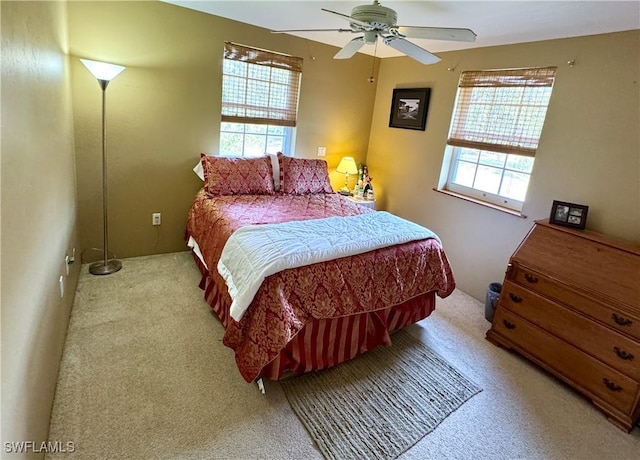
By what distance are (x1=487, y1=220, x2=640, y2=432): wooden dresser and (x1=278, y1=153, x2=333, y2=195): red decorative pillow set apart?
6.35 feet

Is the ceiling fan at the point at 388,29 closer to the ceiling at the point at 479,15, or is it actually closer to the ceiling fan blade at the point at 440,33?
the ceiling fan blade at the point at 440,33

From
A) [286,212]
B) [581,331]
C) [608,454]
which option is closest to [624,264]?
[581,331]

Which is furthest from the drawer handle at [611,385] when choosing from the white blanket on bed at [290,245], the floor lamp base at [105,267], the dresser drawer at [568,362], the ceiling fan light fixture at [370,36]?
the floor lamp base at [105,267]

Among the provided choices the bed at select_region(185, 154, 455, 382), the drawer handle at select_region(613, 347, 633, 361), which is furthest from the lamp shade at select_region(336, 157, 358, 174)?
the drawer handle at select_region(613, 347, 633, 361)

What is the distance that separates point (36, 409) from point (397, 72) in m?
4.19

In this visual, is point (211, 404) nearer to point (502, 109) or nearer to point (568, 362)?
point (568, 362)

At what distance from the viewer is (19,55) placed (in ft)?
4.16

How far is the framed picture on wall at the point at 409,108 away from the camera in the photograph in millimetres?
3754

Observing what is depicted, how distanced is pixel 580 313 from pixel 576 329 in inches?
4.2

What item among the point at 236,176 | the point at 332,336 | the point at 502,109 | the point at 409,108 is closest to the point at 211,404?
the point at 332,336

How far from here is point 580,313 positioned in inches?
86.4

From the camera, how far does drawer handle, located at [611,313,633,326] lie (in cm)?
199

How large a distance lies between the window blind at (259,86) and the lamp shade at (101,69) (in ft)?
3.33

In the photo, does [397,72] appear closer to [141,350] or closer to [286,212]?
[286,212]
